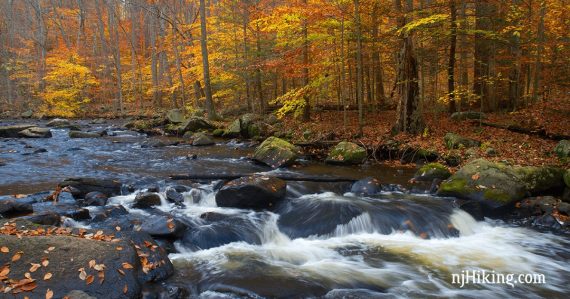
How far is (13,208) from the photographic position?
7.12 m

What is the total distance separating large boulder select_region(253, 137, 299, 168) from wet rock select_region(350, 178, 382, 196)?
2879 mm

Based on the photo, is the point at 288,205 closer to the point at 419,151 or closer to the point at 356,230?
the point at 356,230

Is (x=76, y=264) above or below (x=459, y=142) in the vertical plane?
below

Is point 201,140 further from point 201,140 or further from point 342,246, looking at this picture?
point 342,246

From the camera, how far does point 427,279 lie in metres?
5.67

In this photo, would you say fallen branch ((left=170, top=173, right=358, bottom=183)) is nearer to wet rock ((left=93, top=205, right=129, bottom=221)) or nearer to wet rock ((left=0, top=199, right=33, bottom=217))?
wet rock ((left=93, top=205, right=129, bottom=221))

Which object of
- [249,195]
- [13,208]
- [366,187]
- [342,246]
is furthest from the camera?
[366,187]

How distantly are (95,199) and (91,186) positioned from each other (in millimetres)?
864

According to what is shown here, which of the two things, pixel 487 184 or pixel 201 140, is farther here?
pixel 201 140

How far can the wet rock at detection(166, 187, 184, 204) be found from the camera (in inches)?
335

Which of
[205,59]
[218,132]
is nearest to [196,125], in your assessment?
[218,132]

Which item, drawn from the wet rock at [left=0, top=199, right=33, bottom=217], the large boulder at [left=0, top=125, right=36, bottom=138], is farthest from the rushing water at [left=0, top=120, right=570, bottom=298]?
the large boulder at [left=0, top=125, right=36, bottom=138]

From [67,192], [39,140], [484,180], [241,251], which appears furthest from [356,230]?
[39,140]

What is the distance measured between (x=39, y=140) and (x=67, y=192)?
10.5m
